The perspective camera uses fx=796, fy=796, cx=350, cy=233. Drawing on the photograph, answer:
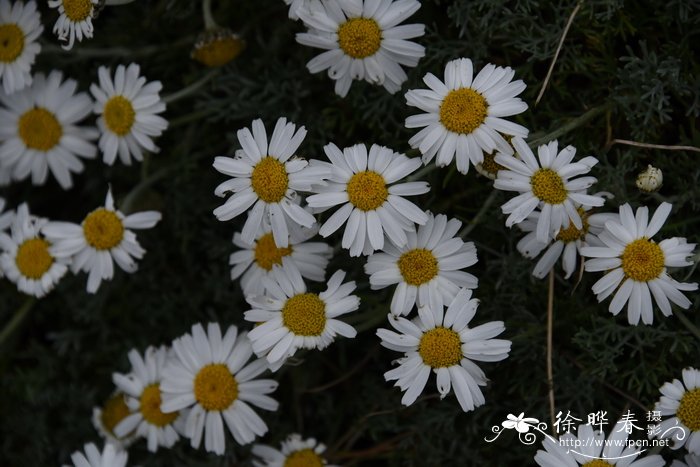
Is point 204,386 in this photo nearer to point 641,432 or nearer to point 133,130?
point 133,130

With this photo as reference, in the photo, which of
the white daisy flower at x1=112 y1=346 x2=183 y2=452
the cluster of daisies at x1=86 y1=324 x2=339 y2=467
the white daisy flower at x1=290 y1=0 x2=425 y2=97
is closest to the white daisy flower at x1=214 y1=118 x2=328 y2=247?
the white daisy flower at x1=290 y1=0 x2=425 y2=97

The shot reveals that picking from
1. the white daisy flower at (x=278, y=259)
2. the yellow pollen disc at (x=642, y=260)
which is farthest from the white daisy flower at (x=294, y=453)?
the yellow pollen disc at (x=642, y=260)

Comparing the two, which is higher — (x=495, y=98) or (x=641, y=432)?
(x=495, y=98)

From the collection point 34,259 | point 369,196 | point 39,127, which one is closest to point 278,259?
point 369,196

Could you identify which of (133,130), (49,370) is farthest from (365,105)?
(49,370)

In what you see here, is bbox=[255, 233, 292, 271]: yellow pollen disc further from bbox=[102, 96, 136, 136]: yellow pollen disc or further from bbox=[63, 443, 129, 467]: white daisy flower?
bbox=[63, 443, 129, 467]: white daisy flower

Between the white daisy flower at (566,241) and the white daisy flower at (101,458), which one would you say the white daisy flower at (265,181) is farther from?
the white daisy flower at (101,458)

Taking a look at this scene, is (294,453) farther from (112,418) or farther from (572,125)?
(572,125)
